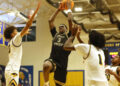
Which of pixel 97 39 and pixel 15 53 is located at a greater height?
pixel 97 39

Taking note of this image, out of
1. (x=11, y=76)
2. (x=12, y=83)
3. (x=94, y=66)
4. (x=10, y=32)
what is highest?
(x=10, y=32)

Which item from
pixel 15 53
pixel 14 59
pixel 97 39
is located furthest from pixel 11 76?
pixel 97 39

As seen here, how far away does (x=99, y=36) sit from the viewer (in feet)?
12.3

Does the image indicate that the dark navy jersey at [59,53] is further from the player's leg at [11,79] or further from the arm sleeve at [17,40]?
the player's leg at [11,79]

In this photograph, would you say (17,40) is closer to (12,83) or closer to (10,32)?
(10,32)

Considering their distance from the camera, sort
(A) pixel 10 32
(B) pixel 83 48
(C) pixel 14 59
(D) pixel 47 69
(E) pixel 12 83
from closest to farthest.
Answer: (B) pixel 83 48
(E) pixel 12 83
(C) pixel 14 59
(A) pixel 10 32
(D) pixel 47 69

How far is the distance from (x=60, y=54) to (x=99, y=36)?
1.83 metres

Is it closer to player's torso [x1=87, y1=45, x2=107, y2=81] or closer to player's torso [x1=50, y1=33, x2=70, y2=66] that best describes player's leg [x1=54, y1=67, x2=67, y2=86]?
player's torso [x1=50, y1=33, x2=70, y2=66]

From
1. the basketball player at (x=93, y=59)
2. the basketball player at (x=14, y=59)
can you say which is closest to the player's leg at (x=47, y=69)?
the basketball player at (x=14, y=59)

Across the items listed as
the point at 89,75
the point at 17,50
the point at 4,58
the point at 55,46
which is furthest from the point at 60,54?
the point at 4,58

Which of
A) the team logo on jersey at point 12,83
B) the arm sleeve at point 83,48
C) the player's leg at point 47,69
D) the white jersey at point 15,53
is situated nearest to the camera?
the arm sleeve at point 83,48

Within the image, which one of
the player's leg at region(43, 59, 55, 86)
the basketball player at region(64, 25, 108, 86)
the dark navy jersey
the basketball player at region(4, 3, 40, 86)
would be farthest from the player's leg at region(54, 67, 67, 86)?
the basketball player at region(64, 25, 108, 86)

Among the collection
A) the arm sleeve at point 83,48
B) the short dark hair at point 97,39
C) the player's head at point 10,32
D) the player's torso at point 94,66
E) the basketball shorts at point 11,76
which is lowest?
the basketball shorts at point 11,76

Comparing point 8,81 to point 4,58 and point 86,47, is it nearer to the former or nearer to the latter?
point 86,47
